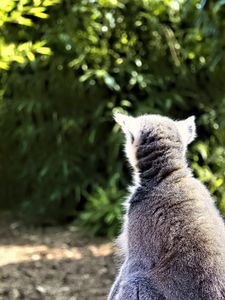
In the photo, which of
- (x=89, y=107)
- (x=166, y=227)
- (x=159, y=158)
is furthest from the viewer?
(x=89, y=107)

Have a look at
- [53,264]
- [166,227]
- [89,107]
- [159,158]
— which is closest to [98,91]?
[89,107]

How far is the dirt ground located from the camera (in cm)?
450

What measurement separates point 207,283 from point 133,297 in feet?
1.01

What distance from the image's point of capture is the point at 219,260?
2355mm

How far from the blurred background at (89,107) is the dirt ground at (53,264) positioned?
0.04 ft

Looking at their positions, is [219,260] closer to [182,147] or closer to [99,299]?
[182,147]

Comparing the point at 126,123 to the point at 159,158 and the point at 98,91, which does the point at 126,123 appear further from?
the point at 98,91

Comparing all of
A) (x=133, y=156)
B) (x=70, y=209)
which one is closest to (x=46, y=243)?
(x=70, y=209)

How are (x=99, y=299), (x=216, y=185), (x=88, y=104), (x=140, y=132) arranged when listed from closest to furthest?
1. (x=140, y=132)
2. (x=99, y=299)
3. (x=216, y=185)
4. (x=88, y=104)

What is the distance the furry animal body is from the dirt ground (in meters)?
1.96

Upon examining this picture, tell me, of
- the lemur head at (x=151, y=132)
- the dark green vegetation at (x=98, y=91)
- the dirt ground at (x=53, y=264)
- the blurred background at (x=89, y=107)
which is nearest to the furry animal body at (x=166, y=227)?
the lemur head at (x=151, y=132)

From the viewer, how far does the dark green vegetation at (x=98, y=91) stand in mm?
5426

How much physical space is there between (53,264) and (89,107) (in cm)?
172

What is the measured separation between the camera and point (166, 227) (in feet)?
7.99
